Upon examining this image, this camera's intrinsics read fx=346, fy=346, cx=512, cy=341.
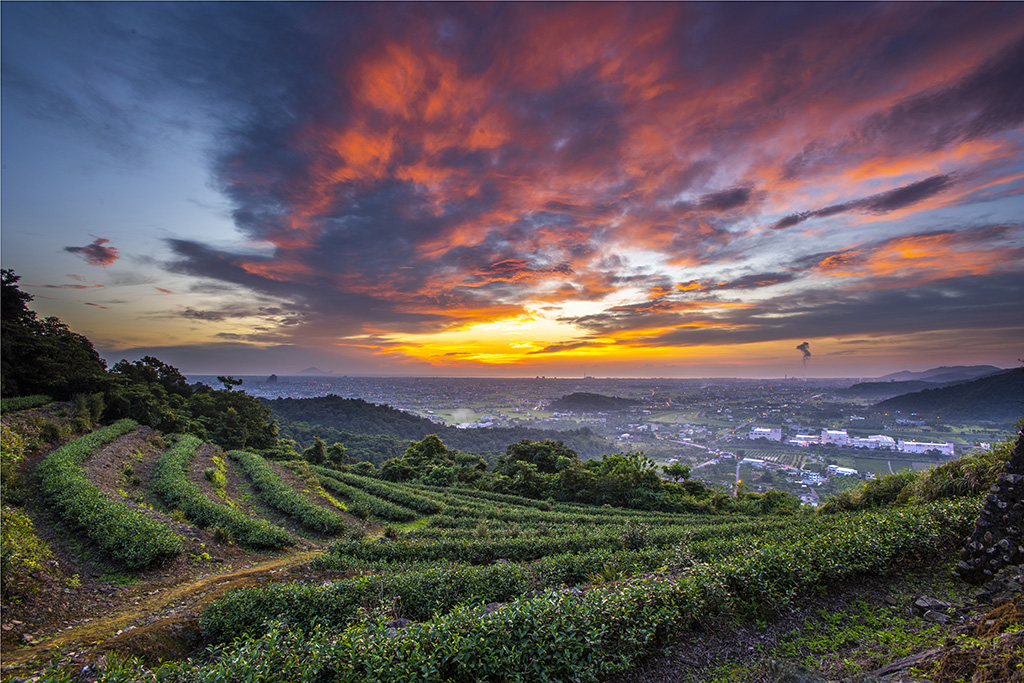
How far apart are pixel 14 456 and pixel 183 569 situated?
33.6ft

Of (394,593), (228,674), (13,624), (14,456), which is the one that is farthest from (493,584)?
(14,456)

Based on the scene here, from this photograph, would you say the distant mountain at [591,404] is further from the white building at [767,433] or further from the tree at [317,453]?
the tree at [317,453]

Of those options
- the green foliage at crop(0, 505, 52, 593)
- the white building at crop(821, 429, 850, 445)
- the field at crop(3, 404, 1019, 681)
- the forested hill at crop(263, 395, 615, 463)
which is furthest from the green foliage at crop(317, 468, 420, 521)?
the white building at crop(821, 429, 850, 445)

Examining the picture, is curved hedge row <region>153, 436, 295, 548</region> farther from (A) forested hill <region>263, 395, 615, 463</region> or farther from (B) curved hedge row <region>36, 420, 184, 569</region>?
(A) forested hill <region>263, 395, 615, 463</region>

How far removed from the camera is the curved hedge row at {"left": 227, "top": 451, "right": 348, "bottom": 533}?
55.2ft

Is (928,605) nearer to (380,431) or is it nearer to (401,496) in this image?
(401,496)

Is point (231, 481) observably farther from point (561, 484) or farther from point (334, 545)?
point (561, 484)

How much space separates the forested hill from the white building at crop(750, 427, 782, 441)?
2605cm

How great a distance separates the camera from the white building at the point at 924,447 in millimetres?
31241

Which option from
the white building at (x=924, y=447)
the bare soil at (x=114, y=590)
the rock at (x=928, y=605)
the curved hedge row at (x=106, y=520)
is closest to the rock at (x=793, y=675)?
the rock at (x=928, y=605)

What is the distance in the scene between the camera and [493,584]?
7.84 metres

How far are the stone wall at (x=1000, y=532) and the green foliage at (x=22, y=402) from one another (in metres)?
38.4

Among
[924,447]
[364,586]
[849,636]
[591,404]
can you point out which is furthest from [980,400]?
[591,404]

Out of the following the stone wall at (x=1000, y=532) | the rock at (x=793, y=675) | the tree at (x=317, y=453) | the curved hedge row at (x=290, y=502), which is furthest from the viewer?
the tree at (x=317, y=453)
